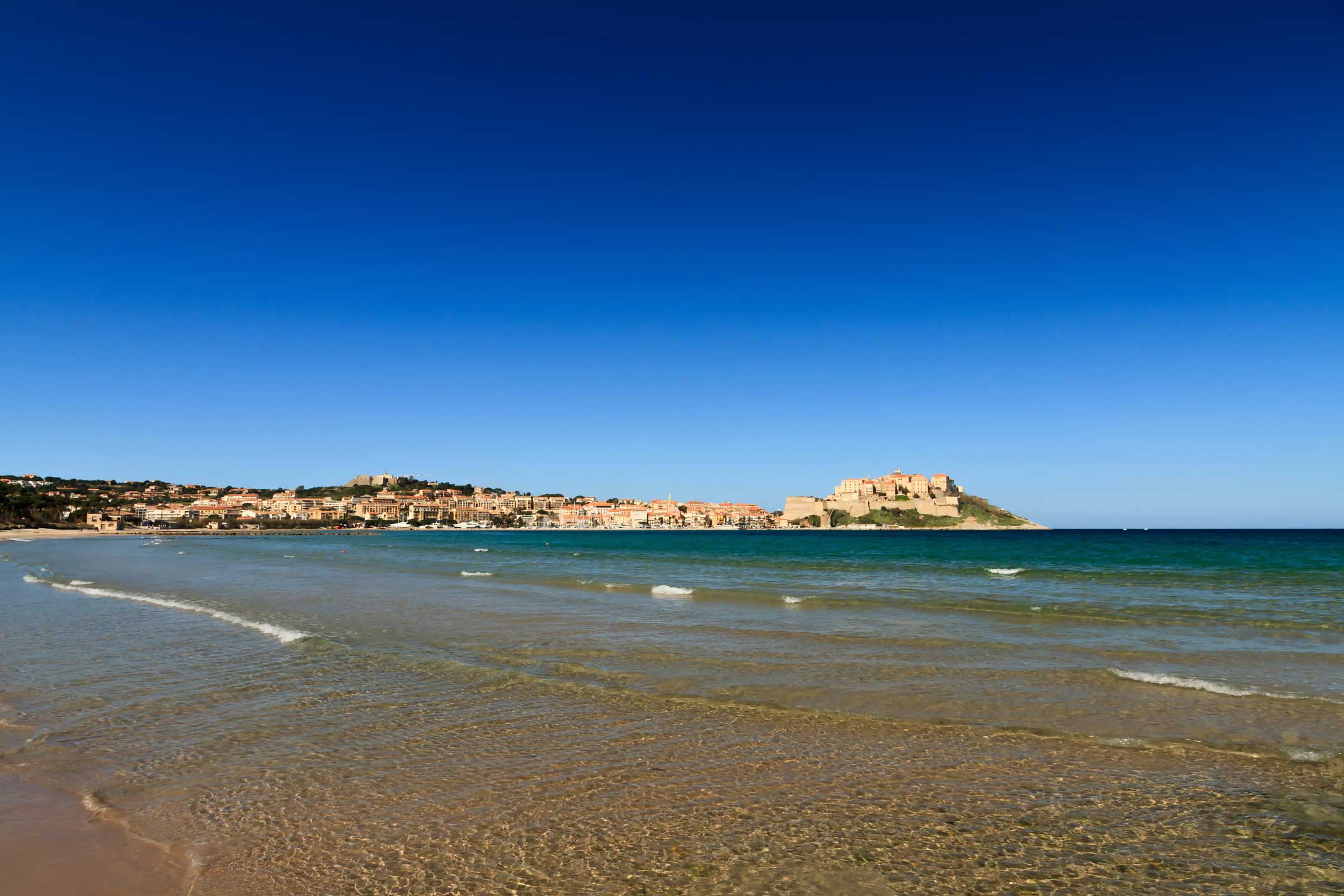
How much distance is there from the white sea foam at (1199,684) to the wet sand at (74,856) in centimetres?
1228

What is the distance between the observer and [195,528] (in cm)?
16038

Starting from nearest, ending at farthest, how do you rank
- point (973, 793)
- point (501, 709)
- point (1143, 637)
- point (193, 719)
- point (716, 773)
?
point (973, 793)
point (716, 773)
point (193, 719)
point (501, 709)
point (1143, 637)

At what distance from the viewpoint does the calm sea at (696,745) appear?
5172mm

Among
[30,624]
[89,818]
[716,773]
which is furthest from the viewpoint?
[30,624]

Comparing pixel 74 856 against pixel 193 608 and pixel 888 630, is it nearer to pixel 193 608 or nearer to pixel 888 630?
pixel 888 630

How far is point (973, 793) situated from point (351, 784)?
562cm

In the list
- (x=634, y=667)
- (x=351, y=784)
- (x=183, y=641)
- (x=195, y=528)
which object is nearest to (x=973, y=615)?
(x=634, y=667)

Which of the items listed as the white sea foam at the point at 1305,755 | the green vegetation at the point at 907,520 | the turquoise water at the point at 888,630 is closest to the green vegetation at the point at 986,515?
the green vegetation at the point at 907,520

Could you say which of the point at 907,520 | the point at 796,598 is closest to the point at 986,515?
the point at 907,520

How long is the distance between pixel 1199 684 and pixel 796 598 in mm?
12817

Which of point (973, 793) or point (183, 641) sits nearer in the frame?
point (973, 793)

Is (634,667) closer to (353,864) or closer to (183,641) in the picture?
(353,864)

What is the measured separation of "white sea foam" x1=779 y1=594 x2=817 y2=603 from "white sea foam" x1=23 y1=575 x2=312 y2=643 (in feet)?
43.8

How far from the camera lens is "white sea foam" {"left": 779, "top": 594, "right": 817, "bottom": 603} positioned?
73.1 feet
